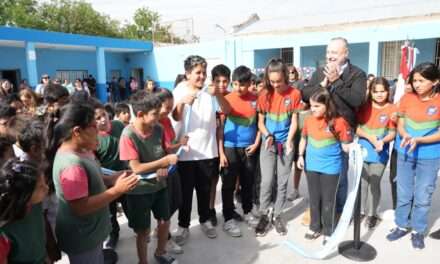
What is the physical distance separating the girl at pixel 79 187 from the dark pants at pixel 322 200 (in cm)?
171

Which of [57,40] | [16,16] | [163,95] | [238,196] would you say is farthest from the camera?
[16,16]

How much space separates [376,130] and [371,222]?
89cm

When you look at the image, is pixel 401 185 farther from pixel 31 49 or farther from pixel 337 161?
pixel 31 49

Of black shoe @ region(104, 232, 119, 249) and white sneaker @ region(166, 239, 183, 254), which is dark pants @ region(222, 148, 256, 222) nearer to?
white sneaker @ region(166, 239, 183, 254)

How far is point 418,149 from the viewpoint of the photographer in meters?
2.79

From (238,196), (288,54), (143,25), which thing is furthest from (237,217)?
(143,25)

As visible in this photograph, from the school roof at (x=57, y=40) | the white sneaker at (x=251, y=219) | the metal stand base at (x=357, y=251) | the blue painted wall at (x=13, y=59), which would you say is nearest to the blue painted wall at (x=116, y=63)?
the school roof at (x=57, y=40)

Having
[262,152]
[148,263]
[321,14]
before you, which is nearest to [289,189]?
[262,152]

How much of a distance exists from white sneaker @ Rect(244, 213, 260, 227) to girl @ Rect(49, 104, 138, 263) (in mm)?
1664

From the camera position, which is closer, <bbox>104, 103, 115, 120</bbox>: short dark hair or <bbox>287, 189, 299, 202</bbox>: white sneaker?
<bbox>104, 103, 115, 120</bbox>: short dark hair

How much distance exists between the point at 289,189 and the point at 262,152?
1396mm

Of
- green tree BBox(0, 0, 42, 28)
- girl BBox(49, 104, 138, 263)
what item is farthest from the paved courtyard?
green tree BBox(0, 0, 42, 28)

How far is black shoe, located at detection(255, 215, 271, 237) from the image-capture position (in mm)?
3088

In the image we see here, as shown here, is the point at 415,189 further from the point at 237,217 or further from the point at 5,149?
the point at 5,149
